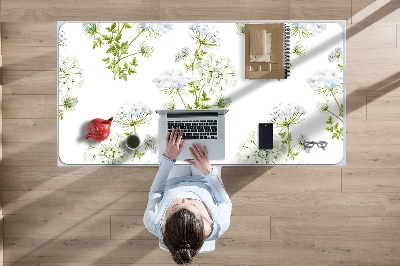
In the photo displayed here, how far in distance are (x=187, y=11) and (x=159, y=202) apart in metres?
1.16

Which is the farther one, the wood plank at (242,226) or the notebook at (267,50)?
the wood plank at (242,226)

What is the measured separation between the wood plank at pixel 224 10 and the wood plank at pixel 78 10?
0.28 feet

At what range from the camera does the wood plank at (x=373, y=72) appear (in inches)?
97.8

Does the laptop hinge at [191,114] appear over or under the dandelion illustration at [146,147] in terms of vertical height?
over

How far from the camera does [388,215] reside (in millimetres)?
2545

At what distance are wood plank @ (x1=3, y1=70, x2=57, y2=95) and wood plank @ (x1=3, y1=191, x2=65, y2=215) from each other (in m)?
0.58

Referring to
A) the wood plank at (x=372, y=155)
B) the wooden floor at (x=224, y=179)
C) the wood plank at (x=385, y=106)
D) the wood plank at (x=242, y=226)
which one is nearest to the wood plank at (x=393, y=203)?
the wooden floor at (x=224, y=179)

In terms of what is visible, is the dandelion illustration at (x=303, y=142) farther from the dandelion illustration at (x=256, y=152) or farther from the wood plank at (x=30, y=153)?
the wood plank at (x=30, y=153)

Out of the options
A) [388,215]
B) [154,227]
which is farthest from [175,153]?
[388,215]

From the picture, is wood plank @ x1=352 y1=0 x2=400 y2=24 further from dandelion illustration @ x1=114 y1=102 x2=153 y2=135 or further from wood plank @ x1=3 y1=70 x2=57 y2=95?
wood plank @ x1=3 y1=70 x2=57 y2=95

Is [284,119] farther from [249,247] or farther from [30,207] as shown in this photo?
[30,207]

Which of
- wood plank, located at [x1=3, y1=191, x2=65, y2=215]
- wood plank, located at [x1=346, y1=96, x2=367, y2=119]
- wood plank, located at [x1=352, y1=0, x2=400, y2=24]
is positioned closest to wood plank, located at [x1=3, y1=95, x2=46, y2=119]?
wood plank, located at [x1=3, y1=191, x2=65, y2=215]

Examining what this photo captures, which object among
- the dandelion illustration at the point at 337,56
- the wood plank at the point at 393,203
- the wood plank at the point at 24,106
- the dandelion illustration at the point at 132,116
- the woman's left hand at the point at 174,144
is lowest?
the wood plank at the point at 393,203

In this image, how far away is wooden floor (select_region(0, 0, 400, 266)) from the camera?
251 centimetres
